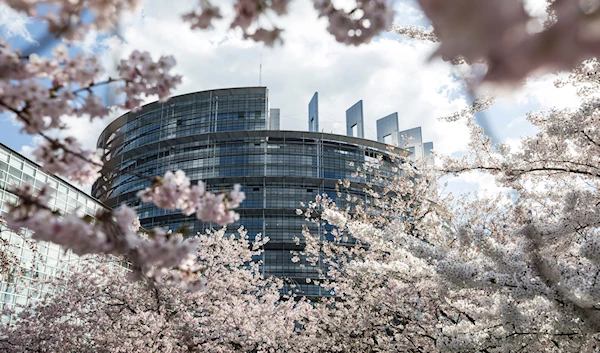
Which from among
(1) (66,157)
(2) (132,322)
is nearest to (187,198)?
(1) (66,157)

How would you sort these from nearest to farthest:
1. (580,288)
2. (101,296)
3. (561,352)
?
(580,288) → (561,352) → (101,296)

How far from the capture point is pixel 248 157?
63062 mm

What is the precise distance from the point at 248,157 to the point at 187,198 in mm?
60247

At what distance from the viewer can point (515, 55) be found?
82 centimetres

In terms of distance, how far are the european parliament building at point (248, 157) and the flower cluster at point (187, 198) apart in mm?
57055

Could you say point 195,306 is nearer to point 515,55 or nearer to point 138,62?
point 138,62

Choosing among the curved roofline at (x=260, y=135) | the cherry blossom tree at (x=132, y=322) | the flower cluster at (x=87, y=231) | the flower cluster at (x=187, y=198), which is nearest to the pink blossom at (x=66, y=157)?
the flower cluster at (x=87, y=231)

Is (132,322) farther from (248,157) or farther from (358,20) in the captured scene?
(248,157)

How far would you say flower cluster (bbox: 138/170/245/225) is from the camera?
3164 millimetres

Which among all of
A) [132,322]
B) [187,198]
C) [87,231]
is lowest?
[132,322]

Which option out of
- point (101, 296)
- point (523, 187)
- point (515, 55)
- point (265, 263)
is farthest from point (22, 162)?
point (265, 263)

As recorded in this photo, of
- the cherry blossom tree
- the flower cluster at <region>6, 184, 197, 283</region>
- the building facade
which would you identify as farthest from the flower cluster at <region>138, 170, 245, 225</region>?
the building facade

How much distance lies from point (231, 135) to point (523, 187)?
181 feet

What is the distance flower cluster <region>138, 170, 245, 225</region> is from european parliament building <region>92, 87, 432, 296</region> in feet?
187
